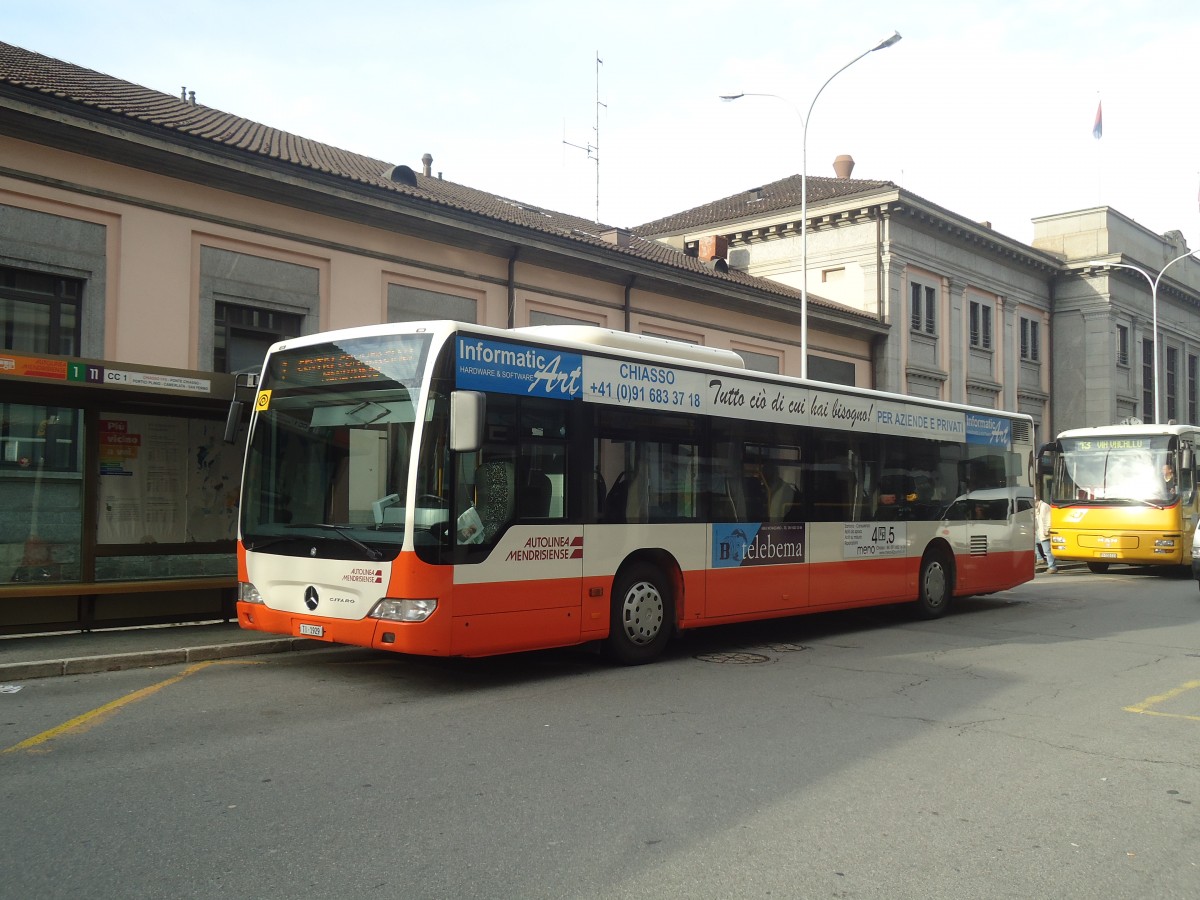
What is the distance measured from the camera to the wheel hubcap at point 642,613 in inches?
377

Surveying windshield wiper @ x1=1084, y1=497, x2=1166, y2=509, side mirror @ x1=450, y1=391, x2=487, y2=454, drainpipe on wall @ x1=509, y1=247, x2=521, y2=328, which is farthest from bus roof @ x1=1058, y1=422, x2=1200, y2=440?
side mirror @ x1=450, y1=391, x2=487, y2=454

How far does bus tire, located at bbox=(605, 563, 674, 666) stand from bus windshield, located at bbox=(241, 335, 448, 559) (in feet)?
7.51

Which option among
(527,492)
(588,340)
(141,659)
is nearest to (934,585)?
(588,340)

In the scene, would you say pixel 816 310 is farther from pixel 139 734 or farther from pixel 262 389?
pixel 139 734

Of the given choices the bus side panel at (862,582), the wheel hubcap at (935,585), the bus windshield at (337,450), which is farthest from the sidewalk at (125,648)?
the wheel hubcap at (935,585)

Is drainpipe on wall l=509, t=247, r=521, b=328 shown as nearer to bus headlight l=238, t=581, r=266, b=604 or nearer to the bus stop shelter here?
the bus stop shelter

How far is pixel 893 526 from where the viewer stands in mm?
13141

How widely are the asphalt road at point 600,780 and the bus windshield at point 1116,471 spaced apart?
512 inches

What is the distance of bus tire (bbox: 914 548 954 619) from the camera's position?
13.8 meters

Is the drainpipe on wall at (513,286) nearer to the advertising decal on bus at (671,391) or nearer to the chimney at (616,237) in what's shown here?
the chimney at (616,237)

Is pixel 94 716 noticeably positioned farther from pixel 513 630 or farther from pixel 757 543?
pixel 757 543

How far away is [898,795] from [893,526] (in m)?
7.99

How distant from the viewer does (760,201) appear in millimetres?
36625

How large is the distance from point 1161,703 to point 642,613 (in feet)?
14.2
